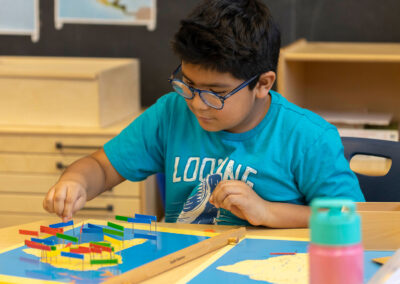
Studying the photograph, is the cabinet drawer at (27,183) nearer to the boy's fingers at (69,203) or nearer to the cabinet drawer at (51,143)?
the cabinet drawer at (51,143)

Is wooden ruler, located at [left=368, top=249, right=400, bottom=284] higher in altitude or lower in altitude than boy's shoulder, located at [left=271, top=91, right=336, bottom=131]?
lower

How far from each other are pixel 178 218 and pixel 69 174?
10.1 inches

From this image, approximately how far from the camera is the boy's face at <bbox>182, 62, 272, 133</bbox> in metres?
1.25

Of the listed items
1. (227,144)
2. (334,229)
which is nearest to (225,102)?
(227,144)

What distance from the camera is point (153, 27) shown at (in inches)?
117

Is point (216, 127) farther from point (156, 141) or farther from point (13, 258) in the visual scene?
point (13, 258)

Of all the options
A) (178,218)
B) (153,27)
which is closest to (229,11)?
(178,218)

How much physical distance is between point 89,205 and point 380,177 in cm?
133

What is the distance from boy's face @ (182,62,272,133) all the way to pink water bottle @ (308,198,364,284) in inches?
25.8

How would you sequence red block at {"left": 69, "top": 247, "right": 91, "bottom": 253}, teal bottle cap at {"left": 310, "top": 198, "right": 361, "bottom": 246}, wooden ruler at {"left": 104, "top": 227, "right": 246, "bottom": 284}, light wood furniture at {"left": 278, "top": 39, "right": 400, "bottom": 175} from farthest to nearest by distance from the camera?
light wood furniture at {"left": 278, "top": 39, "right": 400, "bottom": 175} < red block at {"left": 69, "top": 247, "right": 91, "bottom": 253} < wooden ruler at {"left": 104, "top": 227, "right": 246, "bottom": 284} < teal bottle cap at {"left": 310, "top": 198, "right": 361, "bottom": 246}

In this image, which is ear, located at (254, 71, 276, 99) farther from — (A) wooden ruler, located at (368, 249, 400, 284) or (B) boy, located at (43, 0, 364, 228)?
(A) wooden ruler, located at (368, 249, 400, 284)

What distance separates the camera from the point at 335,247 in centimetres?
62

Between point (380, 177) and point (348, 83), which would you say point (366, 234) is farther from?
point (348, 83)

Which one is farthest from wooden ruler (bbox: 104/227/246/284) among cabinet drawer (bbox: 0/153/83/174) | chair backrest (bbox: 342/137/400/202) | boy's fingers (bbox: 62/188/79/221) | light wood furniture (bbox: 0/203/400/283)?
cabinet drawer (bbox: 0/153/83/174)
